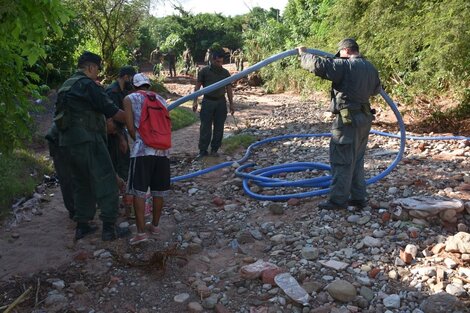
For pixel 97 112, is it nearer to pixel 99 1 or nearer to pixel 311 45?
pixel 311 45

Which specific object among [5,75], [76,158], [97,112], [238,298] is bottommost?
[238,298]

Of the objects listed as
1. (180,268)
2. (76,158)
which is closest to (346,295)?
Result: (180,268)

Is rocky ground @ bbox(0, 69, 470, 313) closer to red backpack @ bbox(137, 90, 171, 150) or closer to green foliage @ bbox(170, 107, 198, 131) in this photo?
red backpack @ bbox(137, 90, 171, 150)

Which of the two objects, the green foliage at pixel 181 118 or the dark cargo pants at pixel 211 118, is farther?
the green foliage at pixel 181 118

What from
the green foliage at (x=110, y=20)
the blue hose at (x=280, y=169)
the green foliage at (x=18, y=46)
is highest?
the green foliage at (x=110, y=20)

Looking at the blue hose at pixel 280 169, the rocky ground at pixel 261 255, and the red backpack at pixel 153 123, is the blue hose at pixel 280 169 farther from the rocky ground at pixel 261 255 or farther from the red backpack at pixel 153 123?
the red backpack at pixel 153 123

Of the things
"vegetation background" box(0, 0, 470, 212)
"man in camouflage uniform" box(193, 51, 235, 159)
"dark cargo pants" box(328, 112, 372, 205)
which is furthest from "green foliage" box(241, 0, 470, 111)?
"dark cargo pants" box(328, 112, 372, 205)

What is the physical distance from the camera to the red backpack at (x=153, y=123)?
4035 mm

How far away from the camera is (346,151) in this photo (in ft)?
14.5

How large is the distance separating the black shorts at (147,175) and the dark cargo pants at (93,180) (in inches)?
9.0

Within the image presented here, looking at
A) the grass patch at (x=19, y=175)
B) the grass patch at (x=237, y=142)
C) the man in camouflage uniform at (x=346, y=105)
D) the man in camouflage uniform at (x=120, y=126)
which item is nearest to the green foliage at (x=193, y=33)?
the grass patch at (x=237, y=142)

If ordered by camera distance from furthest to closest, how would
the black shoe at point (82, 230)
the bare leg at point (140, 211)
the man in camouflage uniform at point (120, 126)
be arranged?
the man in camouflage uniform at point (120, 126) < the black shoe at point (82, 230) < the bare leg at point (140, 211)

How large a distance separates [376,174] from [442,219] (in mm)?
1589

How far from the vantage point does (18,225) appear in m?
4.92
